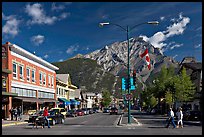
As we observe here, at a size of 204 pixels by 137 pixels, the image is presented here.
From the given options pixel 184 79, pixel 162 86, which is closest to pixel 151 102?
pixel 162 86

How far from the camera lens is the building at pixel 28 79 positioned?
48.7 m

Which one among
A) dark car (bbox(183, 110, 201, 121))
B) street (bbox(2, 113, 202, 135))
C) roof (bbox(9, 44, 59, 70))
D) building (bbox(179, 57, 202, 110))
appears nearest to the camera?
street (bbox(2, 113, 202, 135))

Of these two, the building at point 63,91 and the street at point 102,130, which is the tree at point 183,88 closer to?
the street at point 102,130

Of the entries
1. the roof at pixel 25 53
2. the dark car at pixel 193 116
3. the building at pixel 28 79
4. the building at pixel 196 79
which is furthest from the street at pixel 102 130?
the building at pixel 196 79

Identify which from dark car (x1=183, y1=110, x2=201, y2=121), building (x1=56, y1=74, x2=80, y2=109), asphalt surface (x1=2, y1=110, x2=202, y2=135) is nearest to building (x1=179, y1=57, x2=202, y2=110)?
dark car (x1=183, y1=110, x2=201, y2=121)

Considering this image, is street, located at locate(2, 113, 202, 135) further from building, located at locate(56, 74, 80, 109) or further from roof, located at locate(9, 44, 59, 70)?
building, located at locate(56, 74, 80, 109)

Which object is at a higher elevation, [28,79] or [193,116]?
[28,79]

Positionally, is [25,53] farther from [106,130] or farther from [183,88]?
[106,130]

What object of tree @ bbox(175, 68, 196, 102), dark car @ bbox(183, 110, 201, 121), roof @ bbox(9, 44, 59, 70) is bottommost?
dark car @ bbox(183, 110, 201, 121)

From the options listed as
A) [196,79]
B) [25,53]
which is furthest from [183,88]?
[25,53]

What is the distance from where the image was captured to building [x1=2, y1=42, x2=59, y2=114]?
48666 mm

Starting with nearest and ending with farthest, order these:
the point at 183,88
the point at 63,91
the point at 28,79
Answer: the point at 183,88 < the point at 28,79 < the point at 63,91

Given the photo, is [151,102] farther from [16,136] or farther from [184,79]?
[16,136]

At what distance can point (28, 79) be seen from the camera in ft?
193
